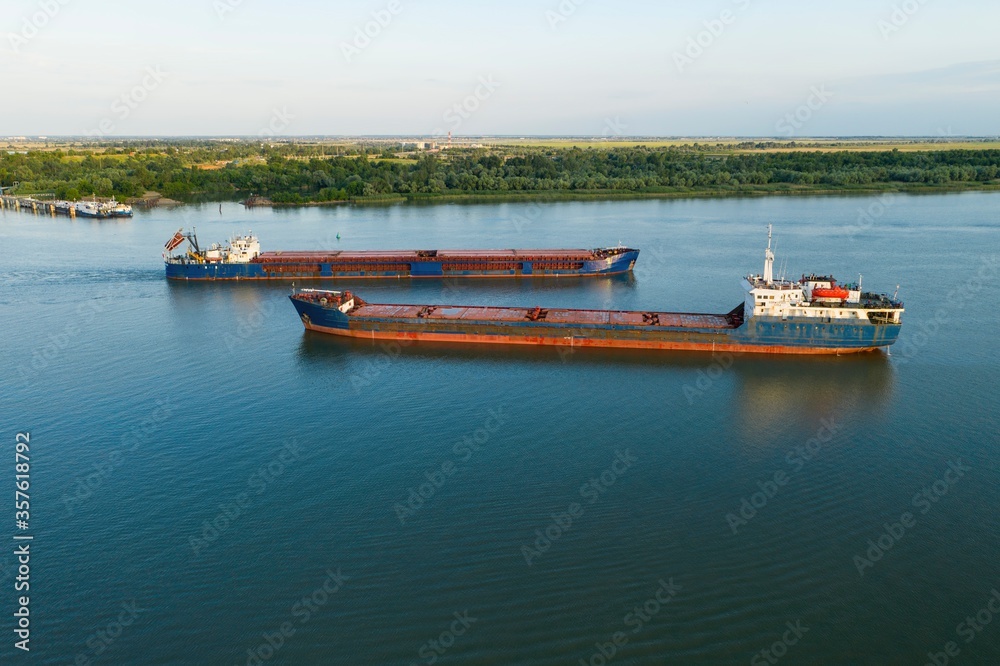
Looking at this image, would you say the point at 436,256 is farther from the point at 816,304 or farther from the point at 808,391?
the point at 808,391

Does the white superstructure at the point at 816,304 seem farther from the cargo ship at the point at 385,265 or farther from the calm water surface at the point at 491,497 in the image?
the cargo ship at the point at 385,265

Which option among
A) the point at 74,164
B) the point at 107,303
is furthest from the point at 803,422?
the point at 74,164

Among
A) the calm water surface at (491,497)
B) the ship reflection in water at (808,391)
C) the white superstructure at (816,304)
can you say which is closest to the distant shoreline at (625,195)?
the calm water surface at (491,497)

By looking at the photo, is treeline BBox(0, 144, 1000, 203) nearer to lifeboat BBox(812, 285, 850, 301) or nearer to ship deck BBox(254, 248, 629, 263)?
ship deck BBox(254, 248, 629, 263)

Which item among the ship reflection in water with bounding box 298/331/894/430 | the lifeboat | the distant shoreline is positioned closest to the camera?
the ship reflection in water with bounding box 298/331/894/430

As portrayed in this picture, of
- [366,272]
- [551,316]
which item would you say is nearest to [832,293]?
[551,316]

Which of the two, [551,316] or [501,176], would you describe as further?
[501,176]

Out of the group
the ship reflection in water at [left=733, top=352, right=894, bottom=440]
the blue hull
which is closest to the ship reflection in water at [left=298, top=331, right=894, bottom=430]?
the ship reflection in water at [left=733, top=352, right=894, bottom=440]
